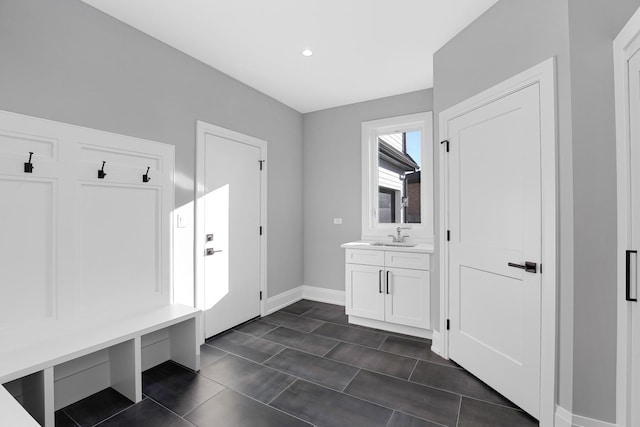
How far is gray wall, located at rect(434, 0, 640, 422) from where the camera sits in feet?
5.15

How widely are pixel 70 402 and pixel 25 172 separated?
5.06ft

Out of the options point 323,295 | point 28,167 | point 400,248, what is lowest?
point 323,295

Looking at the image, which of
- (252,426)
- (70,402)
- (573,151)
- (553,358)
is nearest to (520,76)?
(573,151)

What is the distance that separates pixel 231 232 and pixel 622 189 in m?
3.12

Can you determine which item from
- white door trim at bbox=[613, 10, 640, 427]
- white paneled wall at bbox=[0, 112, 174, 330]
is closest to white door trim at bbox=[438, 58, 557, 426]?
white door trim at bbox=[613, 10, 640, 427]

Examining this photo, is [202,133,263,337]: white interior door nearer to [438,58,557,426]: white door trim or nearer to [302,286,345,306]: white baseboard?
[302,286,345,306]: white baseboard

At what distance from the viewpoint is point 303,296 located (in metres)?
4.52

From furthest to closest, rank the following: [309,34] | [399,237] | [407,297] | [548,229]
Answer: [399,237]
[407,297]
[309,34]
[548,229]

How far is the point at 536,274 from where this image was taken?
6.14ft

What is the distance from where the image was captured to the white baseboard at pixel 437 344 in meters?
2.75

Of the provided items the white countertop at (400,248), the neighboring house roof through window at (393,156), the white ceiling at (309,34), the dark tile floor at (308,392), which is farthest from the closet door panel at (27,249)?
the neighboring house roof through window at (393,156)

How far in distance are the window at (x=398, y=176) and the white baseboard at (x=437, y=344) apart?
117cm

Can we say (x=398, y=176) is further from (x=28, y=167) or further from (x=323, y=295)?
(x=28, y=167)

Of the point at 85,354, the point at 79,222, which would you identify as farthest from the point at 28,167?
the point at 85,354
